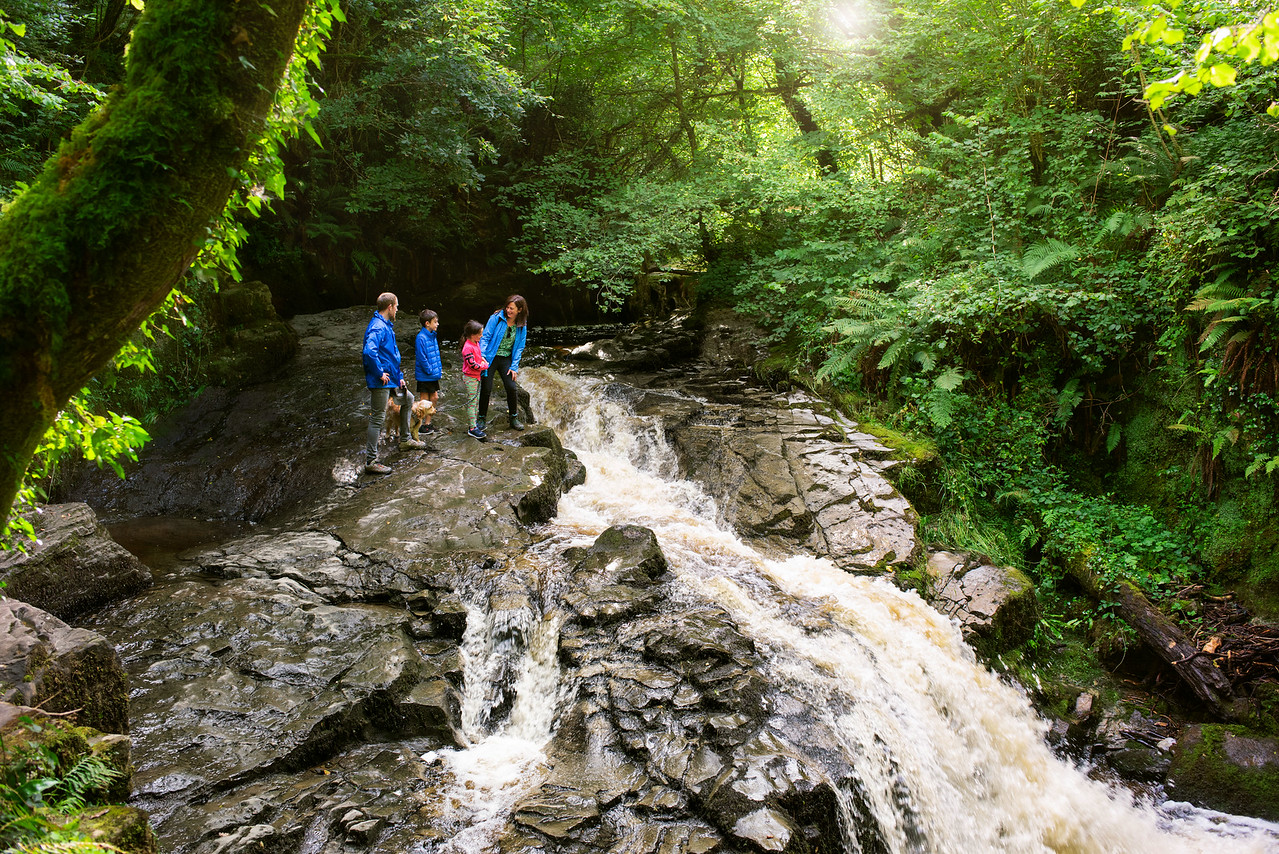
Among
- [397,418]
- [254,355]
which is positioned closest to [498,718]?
[397,418]

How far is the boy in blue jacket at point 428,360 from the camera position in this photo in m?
9.18

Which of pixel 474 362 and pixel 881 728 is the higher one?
pixel 474 362

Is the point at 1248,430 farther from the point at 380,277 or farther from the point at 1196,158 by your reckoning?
the point at 380,277

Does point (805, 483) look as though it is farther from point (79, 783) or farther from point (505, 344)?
point (79, 783)

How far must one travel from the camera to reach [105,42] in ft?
34.3

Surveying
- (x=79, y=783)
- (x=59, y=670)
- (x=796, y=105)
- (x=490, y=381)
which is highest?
(x=796, y=105)

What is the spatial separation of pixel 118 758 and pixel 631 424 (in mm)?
8485

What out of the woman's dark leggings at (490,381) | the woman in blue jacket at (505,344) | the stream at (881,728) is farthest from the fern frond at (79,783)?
the woman's dark leggings at (490,381)

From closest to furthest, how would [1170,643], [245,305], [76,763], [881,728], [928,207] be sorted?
[76,763], [881,728], [1170,643], [928,207], [245,305]

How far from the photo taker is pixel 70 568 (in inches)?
226

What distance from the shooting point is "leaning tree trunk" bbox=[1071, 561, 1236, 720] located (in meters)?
5.99

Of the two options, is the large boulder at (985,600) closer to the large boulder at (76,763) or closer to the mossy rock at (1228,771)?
the mossy rock at (1228,771)

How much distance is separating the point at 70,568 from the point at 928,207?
13747 millimetres

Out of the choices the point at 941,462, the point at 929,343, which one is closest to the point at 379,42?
the point at 929,343
